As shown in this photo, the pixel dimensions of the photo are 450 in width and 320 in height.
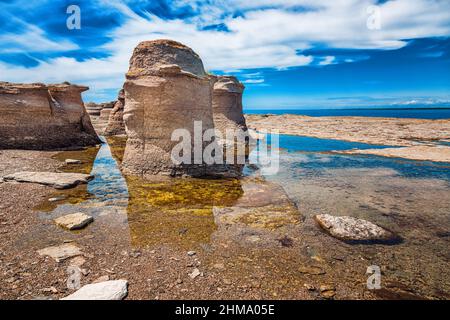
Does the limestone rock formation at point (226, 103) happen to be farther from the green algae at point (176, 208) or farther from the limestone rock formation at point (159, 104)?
the green algae at point (176, 208)

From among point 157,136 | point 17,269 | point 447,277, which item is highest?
point 157,136

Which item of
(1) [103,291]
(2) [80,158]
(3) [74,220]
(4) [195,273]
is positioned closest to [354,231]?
(4) [195,273]

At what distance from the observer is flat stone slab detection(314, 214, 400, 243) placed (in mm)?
6324

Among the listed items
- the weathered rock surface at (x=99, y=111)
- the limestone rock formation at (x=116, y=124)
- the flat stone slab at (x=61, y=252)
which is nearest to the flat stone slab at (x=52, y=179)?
the flat stone slab at (x=61, y=252)

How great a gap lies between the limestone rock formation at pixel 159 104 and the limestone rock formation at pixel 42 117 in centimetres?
971

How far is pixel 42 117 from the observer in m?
18.1

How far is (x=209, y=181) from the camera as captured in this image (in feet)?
37.6

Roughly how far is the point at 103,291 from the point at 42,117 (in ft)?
59.4

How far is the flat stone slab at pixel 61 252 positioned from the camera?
16.9ft

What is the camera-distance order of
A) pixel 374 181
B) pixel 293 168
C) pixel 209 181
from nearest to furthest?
1. pixel 209 181
2. pixel 374 181
3. pixel 293 168

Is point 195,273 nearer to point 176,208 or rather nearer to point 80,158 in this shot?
point 176,208

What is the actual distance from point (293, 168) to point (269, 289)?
Result: 1122cm
